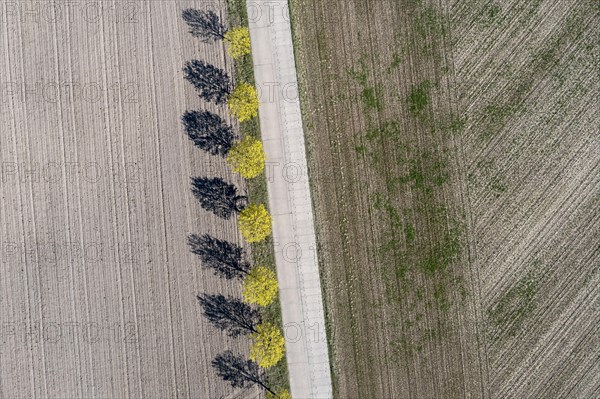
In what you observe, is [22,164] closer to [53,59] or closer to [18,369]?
[53,59]

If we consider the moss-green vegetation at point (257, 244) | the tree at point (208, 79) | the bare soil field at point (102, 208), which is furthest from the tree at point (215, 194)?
the tree at point (208, 79)

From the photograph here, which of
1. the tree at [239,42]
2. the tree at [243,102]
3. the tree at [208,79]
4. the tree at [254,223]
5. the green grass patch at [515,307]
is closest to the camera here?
the tree at [254,223]

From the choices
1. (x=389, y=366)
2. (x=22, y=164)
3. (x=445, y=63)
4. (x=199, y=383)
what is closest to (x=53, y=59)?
(x=22, y=164)

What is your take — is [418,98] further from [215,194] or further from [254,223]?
[215,194]

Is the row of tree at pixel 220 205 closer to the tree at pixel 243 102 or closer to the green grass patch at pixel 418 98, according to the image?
the tree at pixel 243 102

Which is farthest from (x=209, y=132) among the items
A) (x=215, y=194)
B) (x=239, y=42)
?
(x=239, y=42)
